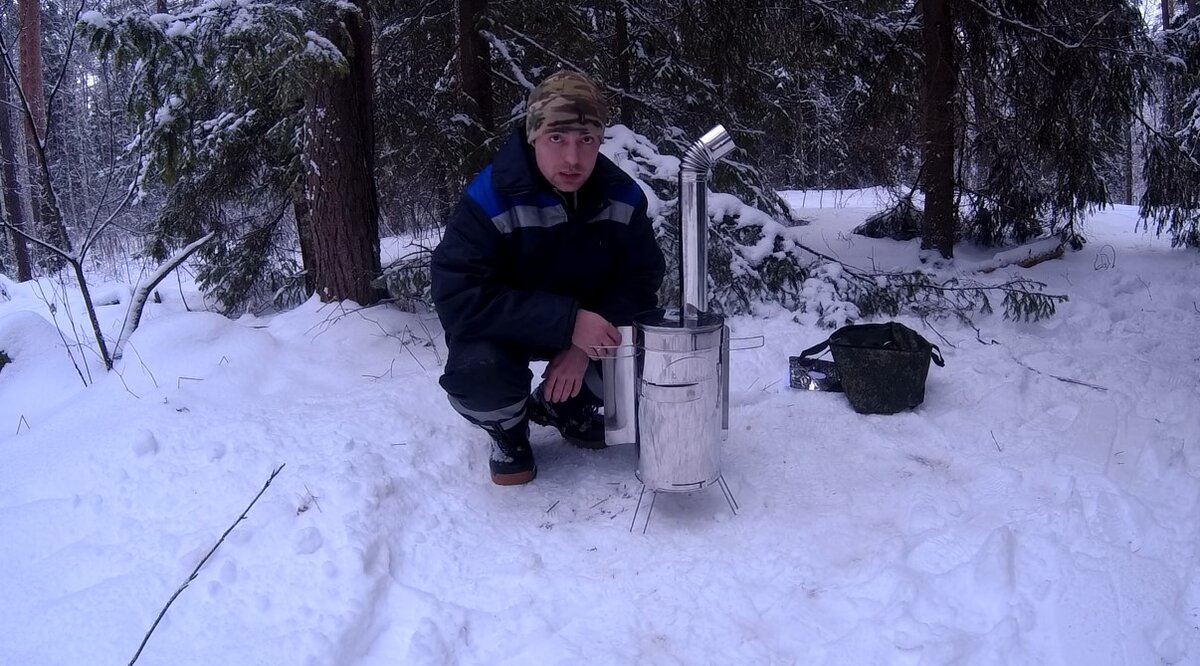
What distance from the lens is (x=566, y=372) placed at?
8.00 ft

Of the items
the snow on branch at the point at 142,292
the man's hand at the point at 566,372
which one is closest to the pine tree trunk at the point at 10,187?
the snow on branch at the point at 142,292

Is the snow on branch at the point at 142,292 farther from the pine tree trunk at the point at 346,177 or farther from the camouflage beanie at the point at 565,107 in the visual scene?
the camouflage beanie at the point at 565,107

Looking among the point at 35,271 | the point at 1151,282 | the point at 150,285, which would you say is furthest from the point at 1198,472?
the point at 35,271

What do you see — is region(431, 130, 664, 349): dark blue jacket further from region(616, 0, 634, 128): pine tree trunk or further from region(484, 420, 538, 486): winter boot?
region(616, 0, 634, 128): pine tree trunk

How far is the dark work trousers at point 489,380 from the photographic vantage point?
2.43 metres

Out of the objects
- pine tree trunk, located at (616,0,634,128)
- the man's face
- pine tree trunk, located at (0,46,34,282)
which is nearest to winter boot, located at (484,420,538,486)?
the man's face

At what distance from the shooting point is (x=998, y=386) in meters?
3.29

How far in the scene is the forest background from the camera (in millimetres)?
4094

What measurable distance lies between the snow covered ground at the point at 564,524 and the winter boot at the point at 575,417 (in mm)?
71

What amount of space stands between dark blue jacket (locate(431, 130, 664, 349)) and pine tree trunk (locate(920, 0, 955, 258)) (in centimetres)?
366

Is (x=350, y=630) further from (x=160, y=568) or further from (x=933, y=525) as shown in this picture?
(x=933, y=525)

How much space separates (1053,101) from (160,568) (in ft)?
19.3

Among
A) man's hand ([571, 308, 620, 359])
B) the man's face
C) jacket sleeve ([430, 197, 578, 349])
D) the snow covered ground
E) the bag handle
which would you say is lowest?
the snow covered ground

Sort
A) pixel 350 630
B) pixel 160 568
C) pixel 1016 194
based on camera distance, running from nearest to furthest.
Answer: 1. pixel 350 630
2. pixel 160 568
3. pixel 1016 194
